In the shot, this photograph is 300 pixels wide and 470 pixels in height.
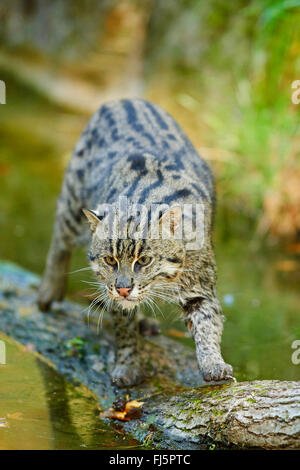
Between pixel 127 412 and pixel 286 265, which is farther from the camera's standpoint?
pixel 286 265

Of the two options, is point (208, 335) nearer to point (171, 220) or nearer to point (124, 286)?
point (124, 286)

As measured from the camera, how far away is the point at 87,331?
658cm

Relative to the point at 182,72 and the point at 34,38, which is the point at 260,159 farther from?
the point at 34,38

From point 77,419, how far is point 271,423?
153cm

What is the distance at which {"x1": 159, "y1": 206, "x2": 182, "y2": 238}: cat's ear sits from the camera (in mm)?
4941

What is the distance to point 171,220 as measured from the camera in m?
5.01

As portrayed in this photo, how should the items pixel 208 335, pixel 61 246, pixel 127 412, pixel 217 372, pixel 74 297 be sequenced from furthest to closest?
1. pixel 74 297
2. pixel 61 246
3. pixel 127 412
4. pixel 208 335
5. pixel 217 372

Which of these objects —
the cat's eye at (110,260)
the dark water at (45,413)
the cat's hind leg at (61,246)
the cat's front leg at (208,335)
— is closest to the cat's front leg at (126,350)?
the dark water at (45,413)

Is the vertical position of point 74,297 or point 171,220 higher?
point 171,220

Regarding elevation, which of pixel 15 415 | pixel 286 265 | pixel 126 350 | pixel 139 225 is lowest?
pixel 15 415

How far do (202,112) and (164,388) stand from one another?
7154mm

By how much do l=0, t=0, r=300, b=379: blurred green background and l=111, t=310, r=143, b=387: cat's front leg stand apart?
389 mm

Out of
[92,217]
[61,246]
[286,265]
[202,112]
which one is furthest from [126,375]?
[202,112]

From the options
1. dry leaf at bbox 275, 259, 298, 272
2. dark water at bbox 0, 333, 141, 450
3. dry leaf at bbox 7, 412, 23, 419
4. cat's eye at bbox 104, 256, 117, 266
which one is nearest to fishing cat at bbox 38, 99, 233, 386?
cat's eye at bbox 104, 256, 117, 266
